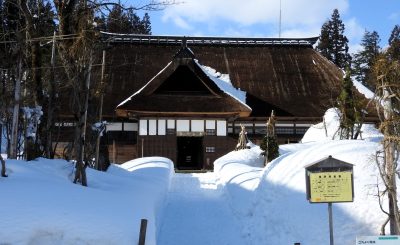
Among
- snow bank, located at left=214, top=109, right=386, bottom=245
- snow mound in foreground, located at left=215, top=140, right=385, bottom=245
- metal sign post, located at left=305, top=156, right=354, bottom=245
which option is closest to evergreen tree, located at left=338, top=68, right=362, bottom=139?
snow bank, located at left=214, top=109, right=386, bottom=245

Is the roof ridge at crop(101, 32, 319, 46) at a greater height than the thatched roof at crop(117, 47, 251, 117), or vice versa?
the roof ridge at crop(101, 32, 319, 46)

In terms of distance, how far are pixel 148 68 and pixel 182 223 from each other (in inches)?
765

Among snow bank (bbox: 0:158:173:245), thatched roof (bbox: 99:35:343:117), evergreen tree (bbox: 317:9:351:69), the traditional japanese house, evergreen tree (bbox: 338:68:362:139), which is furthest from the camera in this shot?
evergreen tree (bbox: 317:9:351:69)

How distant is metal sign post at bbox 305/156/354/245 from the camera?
6.40m

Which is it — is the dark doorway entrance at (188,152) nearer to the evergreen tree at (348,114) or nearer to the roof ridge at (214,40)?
the roof ridge at (214,40)

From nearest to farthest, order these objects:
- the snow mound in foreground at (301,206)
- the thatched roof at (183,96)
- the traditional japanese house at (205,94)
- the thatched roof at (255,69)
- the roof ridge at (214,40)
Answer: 1. the snow mound in foreground at (301,206)
2. the thatched roof at (183,96)
3. the traditional japanese house at (205,94)
4. the thatched roof at (255,69)
5. the roof ridge at (214,40)

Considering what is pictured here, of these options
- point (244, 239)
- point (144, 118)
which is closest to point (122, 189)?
point (244, 239)

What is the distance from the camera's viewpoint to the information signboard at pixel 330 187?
6387 millimetres

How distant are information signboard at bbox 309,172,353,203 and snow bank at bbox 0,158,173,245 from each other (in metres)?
2.30

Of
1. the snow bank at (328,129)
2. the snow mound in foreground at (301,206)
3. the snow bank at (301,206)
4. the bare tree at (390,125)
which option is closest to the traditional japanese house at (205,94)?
the snow bank at (328,129)

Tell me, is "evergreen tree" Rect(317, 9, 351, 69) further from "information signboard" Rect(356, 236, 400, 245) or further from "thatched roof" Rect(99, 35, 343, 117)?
"information signboard" Rect(356, 236, 400, 245)

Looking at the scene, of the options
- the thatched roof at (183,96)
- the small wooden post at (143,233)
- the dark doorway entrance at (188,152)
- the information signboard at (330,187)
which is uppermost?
the thatched roof at (183,96)

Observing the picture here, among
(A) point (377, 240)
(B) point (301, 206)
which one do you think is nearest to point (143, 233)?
(A) point (377, 240)

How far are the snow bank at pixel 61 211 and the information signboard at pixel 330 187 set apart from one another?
2.30 meters
